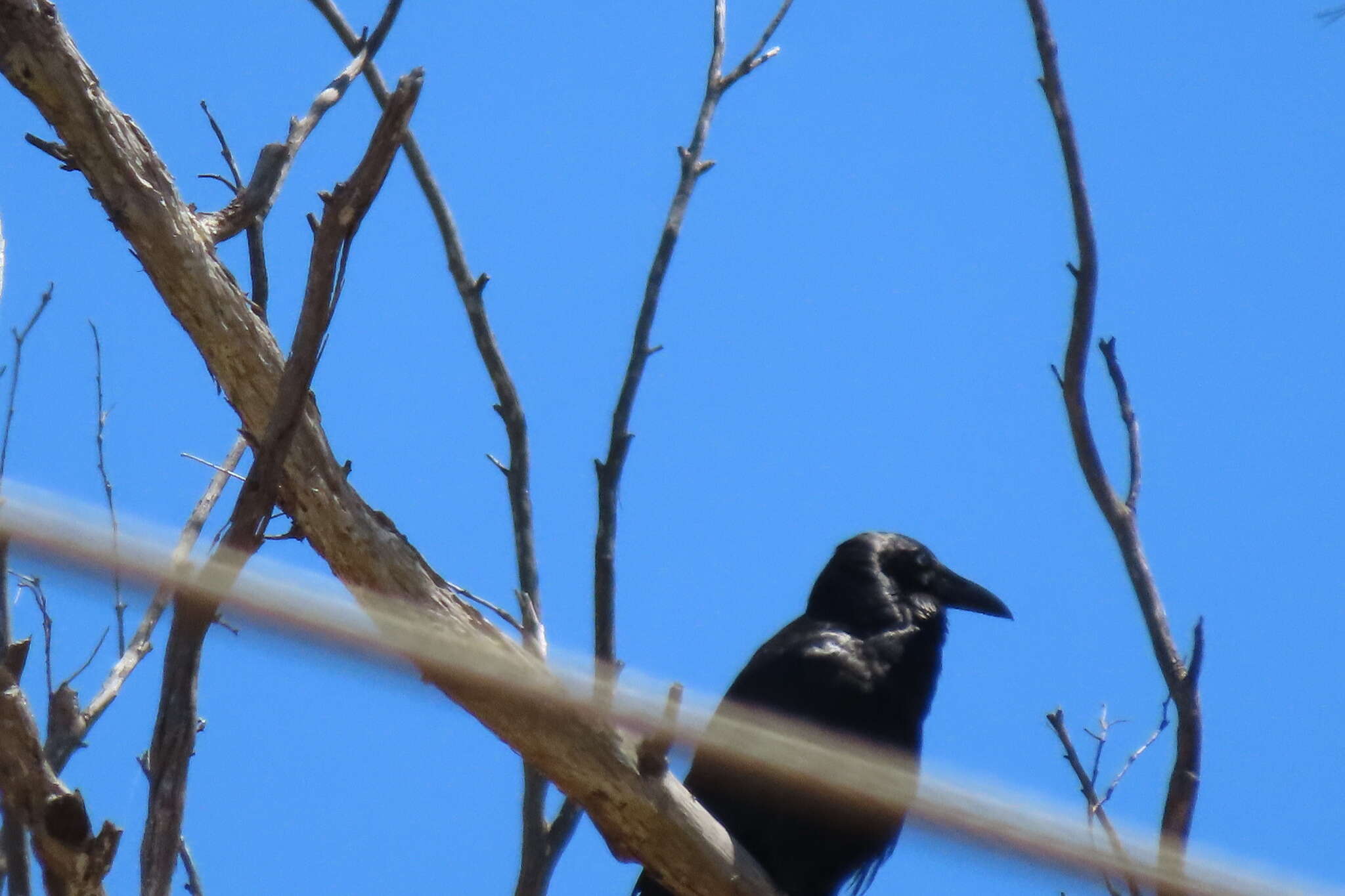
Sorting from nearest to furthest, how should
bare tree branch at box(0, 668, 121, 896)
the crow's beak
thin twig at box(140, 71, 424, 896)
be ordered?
bare tree branch at box(0, 668, 121, 896), thin twig at box(140, 71, 424, 896), the crow's beak

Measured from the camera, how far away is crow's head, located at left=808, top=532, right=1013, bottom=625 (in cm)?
530

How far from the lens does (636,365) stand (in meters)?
3.60

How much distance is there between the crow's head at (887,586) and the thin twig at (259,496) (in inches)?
125

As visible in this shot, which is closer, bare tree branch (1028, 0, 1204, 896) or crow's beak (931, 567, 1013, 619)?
bare tree branch (1028, 0, 1204, 896)

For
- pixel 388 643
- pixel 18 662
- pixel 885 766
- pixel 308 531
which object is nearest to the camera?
pixel 388 643

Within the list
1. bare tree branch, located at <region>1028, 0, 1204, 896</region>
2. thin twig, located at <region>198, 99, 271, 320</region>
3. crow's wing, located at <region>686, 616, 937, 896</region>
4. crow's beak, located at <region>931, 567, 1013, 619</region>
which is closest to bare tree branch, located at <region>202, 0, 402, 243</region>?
thin twig, located at <region>198, 99, 271, 320</region>

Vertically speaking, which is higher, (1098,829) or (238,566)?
(1098,829)

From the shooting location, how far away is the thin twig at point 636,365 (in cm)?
342

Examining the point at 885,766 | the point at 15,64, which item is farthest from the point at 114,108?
the point at 885,766

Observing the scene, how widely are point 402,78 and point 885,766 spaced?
3070 mm

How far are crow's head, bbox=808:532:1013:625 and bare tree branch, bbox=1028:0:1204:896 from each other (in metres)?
2.25

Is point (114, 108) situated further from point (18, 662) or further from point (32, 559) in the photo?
point (32, 559)

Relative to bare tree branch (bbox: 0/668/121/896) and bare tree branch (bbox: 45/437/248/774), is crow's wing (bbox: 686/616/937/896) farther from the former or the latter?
bare tree branch (bbox: 0/668/121/896)

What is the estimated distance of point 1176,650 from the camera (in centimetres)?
289
